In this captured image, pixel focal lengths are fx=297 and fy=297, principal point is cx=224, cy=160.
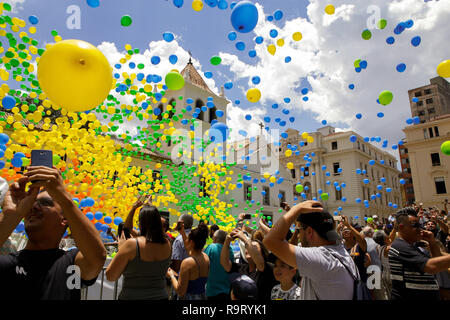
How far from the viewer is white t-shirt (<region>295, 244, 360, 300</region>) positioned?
73.0 inches

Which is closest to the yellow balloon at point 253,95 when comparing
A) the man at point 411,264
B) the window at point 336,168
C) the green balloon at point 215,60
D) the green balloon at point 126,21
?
the green balloon at point 215,60

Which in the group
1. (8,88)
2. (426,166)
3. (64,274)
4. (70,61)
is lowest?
(64,274)

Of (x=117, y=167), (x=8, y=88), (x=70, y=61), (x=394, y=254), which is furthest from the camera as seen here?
(x=117, y=167)

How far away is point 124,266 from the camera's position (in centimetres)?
250

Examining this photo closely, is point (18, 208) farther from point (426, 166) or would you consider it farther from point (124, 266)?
point (426, 166)

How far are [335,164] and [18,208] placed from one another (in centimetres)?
4159

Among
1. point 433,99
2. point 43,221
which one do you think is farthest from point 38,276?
point 433,99

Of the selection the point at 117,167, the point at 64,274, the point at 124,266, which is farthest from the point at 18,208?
the point at 117,167

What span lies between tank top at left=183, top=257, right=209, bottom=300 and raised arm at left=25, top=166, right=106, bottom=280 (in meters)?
1.94

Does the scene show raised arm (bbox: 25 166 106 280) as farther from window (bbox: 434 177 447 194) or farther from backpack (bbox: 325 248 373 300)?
window (bbox: 434 177 447 194)

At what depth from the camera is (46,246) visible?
5.79 ft

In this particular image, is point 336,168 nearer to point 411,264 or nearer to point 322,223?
point 411,264

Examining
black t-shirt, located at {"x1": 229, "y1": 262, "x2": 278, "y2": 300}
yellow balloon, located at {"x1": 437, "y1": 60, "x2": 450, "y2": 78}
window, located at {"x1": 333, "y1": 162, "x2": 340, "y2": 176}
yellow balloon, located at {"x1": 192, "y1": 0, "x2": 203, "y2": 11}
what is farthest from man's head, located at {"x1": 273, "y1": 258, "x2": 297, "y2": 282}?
window, located at {"x1": 333, "y1": 162, "x2": 340, "y2": 176}

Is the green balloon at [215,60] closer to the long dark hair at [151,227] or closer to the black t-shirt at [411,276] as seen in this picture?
the long dark hair at [151,227]
